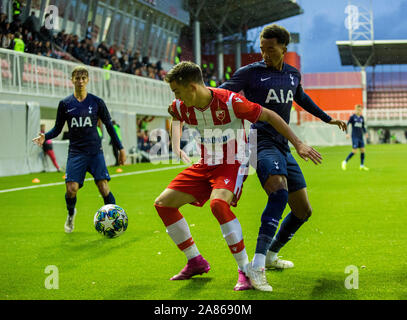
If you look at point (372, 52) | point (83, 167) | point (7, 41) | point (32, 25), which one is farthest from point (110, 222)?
point (372, 52)

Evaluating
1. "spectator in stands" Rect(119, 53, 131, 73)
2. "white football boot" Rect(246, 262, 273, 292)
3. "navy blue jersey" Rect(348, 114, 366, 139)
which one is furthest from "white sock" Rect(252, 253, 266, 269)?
"spectator in stands" Rect(119, 53, 131, 73)

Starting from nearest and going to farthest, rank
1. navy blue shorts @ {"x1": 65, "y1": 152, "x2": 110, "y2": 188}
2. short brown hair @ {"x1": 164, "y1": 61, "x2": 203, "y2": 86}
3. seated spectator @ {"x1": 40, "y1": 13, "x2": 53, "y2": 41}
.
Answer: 1. short brown hair @ {"x1": 164, "y1": 61, "x2": 203, "y2": 86}
2. navy blue shorts @ {"x1": 65, "y1": 152, "x2": 110, "y2": 188}
3. seated spectator @ {"x1": 40, "y1": 13, "x2": 53, "y2": 41}

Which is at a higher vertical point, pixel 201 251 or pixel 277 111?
pixel 277 111

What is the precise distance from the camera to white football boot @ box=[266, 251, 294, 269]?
5.44m

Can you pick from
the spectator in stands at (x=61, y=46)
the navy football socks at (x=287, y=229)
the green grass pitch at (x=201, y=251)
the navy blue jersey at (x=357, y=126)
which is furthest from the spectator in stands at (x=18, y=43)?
the navy football socks at (x=287, y=229)

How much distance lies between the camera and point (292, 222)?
541 cm

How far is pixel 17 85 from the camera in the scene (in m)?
21.0

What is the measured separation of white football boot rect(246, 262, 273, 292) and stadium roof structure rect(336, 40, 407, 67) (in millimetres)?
57469

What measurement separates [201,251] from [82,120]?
108 inches

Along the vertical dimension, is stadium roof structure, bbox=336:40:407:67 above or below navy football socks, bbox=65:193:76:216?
above

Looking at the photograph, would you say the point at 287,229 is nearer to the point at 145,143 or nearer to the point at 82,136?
the point at 82,136

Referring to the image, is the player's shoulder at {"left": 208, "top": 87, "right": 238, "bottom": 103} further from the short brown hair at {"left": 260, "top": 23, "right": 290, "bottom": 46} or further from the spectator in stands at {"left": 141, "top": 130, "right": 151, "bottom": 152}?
the spectator in stands at {"left": 141, "top": 130, "right": 151, "bottom": 152}
